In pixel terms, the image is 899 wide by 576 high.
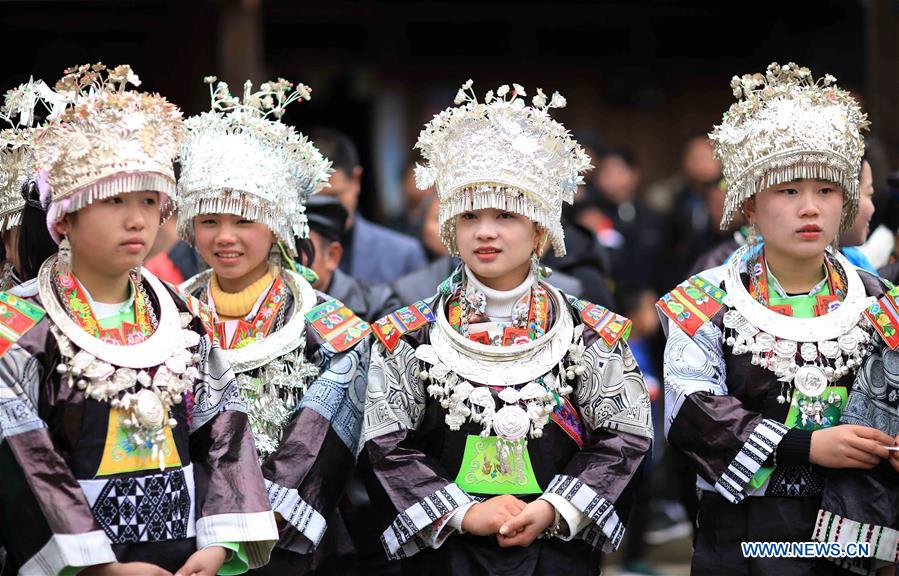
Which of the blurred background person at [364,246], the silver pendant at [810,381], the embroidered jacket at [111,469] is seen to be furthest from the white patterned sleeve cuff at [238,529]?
the blurred background person at [364,246]

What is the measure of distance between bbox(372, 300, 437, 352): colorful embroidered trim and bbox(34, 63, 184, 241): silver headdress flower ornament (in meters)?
0.86

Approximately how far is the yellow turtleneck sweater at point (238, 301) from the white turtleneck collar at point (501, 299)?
0.78 meters

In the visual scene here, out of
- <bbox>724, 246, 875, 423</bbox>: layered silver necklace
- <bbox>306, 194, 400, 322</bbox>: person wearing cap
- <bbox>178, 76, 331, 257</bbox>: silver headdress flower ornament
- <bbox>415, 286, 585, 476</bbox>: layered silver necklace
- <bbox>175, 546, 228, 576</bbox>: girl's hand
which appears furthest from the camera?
<bbox>306, 194, 400, 322</bbox>: person wearing cap

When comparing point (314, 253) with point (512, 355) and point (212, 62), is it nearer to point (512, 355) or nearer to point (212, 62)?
point (512, 355)

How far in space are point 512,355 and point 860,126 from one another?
56.3 inches

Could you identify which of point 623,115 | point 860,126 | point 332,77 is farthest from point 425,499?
point 623,115

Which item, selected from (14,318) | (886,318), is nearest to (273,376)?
(14,318)

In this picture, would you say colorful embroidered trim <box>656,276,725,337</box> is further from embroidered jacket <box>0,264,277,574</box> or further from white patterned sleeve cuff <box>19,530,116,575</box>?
white patterned sleeve cuff <box>19,530,116,575</box>

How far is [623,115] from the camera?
43.3ft

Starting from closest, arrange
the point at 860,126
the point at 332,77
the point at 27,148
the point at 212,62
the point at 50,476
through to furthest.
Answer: the point at 50,476
the point at 27,148
the point at 860,126
the point at 212,62
the point at 332,77

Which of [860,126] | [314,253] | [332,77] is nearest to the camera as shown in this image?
[860,126]

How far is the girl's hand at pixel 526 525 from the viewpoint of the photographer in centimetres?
423

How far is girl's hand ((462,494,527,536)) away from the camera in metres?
4.22

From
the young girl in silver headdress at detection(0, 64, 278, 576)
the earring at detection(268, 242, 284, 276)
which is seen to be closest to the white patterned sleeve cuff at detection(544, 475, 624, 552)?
the young girl in silver headdress at detection(0, 64, 278, 576)
